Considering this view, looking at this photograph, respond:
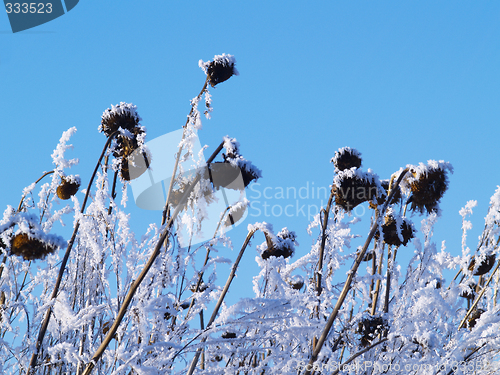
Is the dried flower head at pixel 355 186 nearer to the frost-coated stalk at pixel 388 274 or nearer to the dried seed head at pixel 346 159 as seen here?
the dried seed head at pixel 346 159

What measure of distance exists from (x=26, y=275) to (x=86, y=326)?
1.19m

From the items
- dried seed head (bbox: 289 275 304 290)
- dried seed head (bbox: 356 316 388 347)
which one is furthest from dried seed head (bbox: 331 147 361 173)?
dried seed head (bbox: 289 275 304 290)

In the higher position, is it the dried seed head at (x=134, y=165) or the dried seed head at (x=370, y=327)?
the dried seed head at (x=134, y=165)

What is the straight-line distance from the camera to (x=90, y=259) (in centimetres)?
252

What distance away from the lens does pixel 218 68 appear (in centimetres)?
221

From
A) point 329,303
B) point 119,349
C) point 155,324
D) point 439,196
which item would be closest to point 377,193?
point 439,196

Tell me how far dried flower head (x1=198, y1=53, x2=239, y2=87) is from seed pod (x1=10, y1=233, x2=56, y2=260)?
1.10 metres

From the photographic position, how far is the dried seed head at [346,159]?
2.53 meters

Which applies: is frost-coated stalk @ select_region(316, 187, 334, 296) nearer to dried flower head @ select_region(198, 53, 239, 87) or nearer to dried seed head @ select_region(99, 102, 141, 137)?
dried flower head @ select_region(198, 53, 239, 87)

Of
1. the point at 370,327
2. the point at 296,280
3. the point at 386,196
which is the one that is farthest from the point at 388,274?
the point at 296,280

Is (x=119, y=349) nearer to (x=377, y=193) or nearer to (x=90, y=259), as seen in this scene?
(x=90, y=259)

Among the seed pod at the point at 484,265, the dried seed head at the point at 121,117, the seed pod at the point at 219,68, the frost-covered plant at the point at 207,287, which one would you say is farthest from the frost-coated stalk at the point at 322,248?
the seed pod at the point at 484,265

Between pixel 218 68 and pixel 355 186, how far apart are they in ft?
2.91

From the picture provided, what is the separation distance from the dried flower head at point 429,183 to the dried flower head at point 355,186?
0.18 meters
